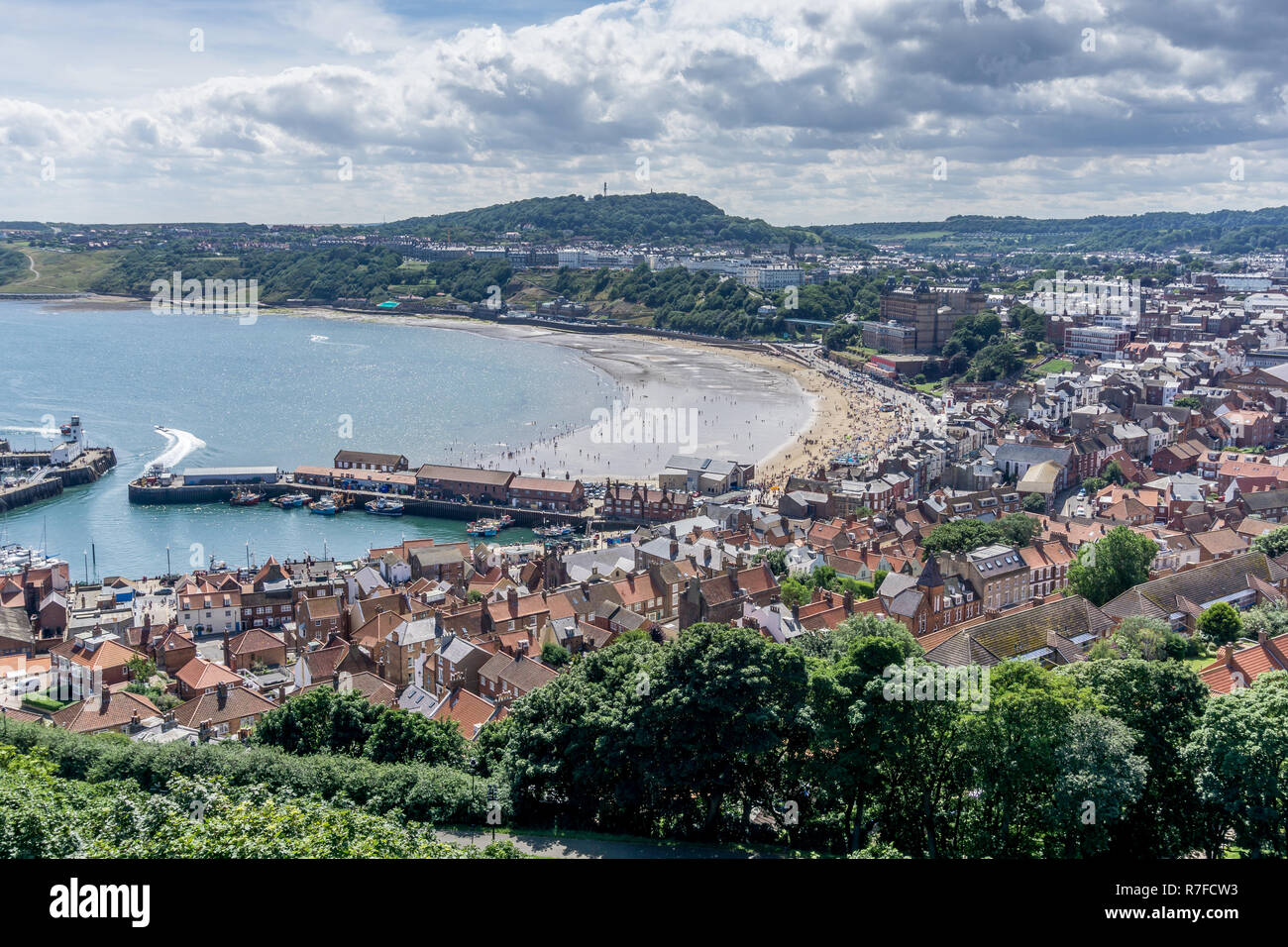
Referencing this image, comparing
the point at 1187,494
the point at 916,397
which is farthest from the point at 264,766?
the point at 916,397

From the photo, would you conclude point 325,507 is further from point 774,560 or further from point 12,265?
point 12,265

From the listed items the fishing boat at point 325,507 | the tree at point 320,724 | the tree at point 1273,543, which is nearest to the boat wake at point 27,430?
the fishing boat at point 325,507

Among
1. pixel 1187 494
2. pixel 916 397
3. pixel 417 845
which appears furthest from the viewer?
pixel 916 397

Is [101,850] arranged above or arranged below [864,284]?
below

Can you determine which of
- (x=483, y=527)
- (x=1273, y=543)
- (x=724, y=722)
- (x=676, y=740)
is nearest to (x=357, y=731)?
(x=676, y=740)
